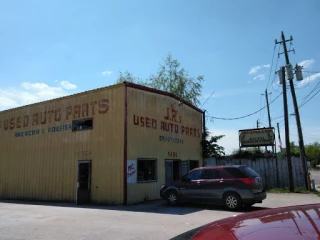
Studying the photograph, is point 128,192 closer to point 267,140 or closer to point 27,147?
point 27,147

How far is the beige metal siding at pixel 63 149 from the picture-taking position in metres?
15.9

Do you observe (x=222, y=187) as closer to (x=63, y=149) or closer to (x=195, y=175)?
(x=195, y=175)

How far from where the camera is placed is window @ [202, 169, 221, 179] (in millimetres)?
12891

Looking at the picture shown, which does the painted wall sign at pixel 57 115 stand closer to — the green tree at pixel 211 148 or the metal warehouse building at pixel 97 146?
the metal warehouse building at pixel 97 146

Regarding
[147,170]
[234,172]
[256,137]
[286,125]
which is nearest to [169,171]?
[147,170]

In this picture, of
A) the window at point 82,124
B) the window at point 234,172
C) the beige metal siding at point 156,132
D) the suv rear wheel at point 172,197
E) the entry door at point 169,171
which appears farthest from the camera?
the entry door at point 169,171

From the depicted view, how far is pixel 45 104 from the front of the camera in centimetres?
1941

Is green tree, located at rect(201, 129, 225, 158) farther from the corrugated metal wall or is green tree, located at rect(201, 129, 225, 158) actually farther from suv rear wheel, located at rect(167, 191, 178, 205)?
suv rear wheel, located at rect(167, 191, 178, 205)

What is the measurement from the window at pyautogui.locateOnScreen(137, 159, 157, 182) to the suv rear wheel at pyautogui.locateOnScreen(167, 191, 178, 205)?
2454 mm

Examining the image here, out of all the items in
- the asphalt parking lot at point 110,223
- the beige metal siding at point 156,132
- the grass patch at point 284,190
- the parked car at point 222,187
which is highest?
the beige metal siding at point 156,132

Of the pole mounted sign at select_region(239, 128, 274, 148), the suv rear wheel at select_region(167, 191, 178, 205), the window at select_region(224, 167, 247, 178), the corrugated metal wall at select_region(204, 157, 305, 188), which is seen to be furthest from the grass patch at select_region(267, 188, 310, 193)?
the window at select_region(224, 167, 247, 178)

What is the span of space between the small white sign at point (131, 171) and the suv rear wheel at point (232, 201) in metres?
4.99

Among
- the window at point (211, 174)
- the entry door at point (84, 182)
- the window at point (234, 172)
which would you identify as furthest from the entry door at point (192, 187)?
the entry door at point (84, 182)

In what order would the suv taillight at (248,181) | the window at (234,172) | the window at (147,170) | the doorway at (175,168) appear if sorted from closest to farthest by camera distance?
the suv taillight at (248,181) → the window at (234,172) → the window at (147,170) → the doorway at (175,168)
